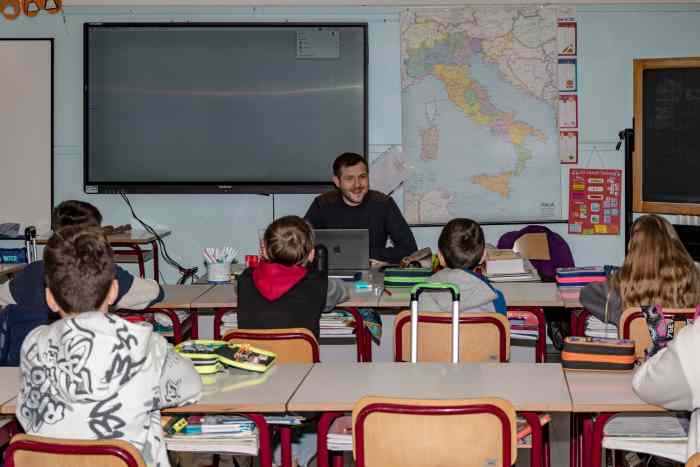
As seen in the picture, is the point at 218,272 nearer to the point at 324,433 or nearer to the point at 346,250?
the point at 346,250

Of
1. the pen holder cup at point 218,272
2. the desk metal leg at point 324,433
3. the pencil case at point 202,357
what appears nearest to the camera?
the desk metal leg at point 324,433

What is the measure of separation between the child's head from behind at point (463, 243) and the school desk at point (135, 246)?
3.03m

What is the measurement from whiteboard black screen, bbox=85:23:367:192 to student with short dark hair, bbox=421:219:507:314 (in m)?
2.88

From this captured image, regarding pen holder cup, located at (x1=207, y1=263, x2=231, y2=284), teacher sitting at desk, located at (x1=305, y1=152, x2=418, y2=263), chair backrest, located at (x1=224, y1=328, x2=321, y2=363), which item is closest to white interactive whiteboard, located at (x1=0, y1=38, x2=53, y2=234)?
teacher sitting at desk, located at (x1=305, y1=152, x2=418, y2=263)

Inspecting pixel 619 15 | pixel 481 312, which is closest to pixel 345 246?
pixel 481 312

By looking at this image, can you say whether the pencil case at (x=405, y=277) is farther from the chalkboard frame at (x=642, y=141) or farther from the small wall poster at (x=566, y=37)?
the small wall poster at (x=566, y=37)

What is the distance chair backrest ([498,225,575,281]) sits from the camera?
679 cm

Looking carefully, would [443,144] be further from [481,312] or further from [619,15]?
[481,312]

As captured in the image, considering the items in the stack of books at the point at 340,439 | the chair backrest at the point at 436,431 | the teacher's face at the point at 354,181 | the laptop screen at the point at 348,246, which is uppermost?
the teacher's face at the point at 354,181

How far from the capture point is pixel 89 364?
8.22 feet

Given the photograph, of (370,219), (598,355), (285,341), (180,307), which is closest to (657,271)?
(598,355)

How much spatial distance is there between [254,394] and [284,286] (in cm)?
105

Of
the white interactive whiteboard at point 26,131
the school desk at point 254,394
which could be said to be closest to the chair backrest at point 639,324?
the school desk at point 254,394

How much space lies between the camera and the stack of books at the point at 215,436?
10.3 feet
